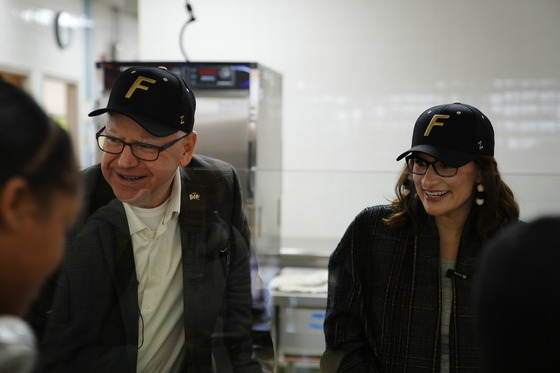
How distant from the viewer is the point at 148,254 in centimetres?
131

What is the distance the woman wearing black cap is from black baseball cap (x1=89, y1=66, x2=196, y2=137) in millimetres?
472

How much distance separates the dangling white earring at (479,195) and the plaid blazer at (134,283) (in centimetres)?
52

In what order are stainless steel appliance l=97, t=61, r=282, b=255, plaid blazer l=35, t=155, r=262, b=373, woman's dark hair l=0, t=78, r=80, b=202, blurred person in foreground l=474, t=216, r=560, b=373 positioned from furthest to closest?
1. stainless steel appliance l=97, t=61, r=282, b=255
2. plaid blazer l=35, t=155, r=262, b=373
3. woman's dark hair l=0, t=78, r=80, b=202
4. blurred person in foreground l=474, t=216, r=560, b=373

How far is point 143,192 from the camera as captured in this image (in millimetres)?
1328

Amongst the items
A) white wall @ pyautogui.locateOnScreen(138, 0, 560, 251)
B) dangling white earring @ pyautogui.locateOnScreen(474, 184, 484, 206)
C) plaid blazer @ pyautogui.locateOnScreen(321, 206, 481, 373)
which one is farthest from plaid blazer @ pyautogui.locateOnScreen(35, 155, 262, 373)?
white wall @ pyautogui.locateOnScreen(138, 0, 560, 251)

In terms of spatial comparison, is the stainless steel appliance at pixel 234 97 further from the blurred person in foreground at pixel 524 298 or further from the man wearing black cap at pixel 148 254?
the blurred person in foreground at pixel 524 298

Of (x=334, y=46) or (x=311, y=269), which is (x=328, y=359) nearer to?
(x=311, y=269)

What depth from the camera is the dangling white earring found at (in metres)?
1.34

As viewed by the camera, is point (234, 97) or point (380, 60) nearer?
point (234, 97)

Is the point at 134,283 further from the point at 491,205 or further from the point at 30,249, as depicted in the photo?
the point at 491,205

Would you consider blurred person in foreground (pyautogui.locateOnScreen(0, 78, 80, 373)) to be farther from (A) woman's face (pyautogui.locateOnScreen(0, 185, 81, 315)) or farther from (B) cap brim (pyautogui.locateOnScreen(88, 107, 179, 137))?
(B) cap brim (pyautogui.locateOnScreen(88, 107, 179, 137))

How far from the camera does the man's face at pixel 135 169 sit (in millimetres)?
1312

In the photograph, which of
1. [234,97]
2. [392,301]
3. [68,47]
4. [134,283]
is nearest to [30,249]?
[134,283]

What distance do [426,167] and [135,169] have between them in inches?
25.0
